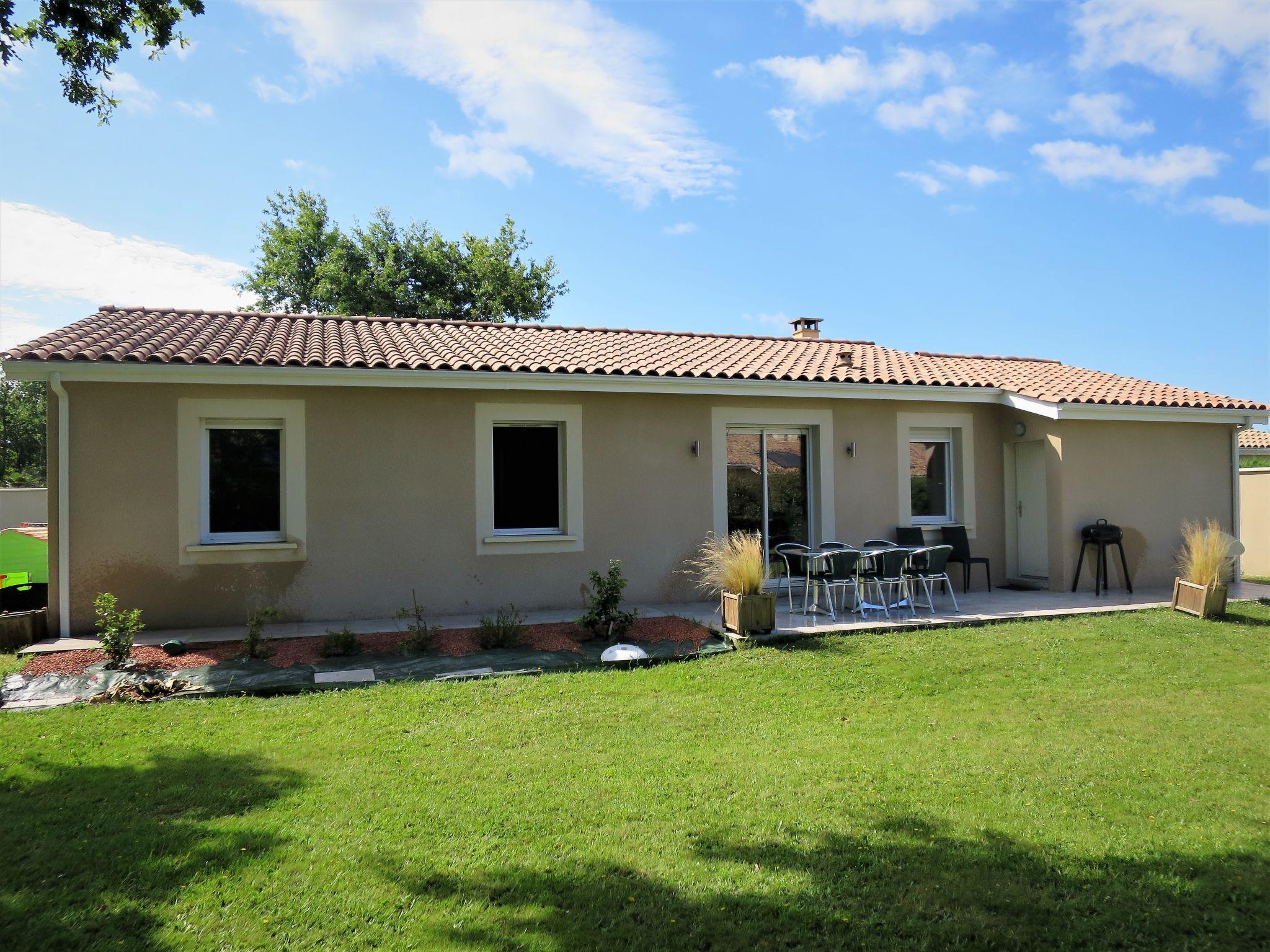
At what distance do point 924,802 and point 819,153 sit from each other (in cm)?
1244

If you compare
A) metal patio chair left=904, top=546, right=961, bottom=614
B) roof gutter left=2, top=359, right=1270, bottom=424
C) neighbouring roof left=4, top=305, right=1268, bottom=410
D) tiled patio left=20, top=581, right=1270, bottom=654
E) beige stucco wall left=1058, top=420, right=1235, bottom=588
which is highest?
neighbouring roof left=4, top=305, right=1268, bottom=410

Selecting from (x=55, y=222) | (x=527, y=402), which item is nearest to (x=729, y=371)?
(x=527, y=402)

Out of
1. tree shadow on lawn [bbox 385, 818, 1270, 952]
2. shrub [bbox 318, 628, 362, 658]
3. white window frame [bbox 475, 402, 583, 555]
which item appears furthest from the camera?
white window frame [bbox 475, 402, 583, 555]

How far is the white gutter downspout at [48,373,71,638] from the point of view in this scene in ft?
28.8

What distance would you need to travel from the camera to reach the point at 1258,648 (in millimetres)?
8461

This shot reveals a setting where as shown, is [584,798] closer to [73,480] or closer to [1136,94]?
[73,480]

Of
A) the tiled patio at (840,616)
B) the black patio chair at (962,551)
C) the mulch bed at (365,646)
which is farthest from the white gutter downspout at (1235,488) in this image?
the mulch bed at (365,646)

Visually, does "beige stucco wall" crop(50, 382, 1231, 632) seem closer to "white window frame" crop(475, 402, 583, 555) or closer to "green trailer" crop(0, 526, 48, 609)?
"white window frame" crop(475, 402, 583, 555)

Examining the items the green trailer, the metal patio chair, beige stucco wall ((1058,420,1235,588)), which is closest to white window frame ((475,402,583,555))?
the metal patio chair

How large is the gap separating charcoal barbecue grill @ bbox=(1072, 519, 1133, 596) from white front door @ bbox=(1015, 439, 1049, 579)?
51 cm

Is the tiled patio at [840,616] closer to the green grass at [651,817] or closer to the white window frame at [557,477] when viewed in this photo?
the white window frame at [557,477]

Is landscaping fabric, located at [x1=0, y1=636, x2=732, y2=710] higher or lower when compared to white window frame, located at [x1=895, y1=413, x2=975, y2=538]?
lower

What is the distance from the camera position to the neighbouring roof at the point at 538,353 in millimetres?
9391

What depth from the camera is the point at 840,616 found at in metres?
9.93
